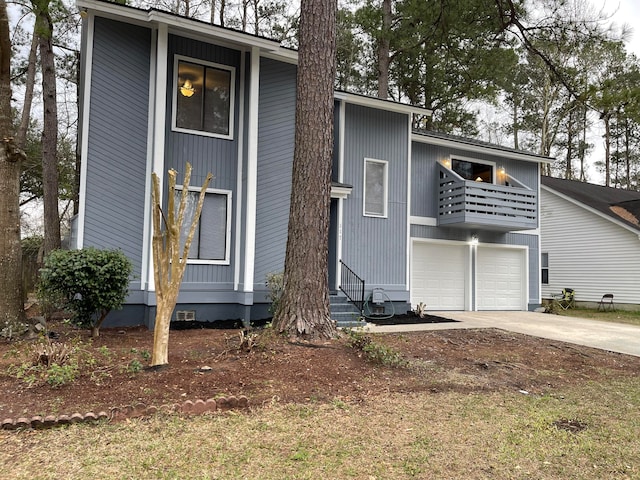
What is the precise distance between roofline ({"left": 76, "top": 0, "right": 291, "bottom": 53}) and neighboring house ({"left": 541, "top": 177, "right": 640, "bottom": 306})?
532 inches

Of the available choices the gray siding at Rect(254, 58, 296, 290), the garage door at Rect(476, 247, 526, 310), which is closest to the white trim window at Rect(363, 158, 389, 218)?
the gray siding at Rect(254, 58, 296, 290)

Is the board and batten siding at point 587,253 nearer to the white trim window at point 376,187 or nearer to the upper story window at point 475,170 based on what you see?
the upper story window at point 475,170

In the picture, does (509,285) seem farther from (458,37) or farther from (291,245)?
(291,245)

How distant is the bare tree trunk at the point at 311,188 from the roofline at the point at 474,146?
21.3ft

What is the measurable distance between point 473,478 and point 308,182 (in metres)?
4.22

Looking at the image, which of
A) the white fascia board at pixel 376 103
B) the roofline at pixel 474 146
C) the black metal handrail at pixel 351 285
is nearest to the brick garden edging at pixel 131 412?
the black metal handrail at pixel 351 285

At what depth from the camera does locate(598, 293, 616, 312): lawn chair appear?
15.7 m

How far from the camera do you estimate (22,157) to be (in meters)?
6.90

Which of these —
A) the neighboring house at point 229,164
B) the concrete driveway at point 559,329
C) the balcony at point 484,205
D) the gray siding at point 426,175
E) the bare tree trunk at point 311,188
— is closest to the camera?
the bare tree trunk at point 311,188

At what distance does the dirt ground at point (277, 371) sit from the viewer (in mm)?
3998

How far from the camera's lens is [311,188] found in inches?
244

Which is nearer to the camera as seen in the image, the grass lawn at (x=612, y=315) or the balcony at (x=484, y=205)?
the balcony at (x=484, y=205)

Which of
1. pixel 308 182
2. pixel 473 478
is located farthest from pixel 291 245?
pixel 473 478

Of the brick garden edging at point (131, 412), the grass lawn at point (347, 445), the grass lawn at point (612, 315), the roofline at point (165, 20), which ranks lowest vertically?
the grass lawn at point (612, 315)
